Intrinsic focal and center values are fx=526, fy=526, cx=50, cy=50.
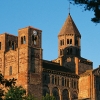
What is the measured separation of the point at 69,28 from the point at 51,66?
34.4 feet

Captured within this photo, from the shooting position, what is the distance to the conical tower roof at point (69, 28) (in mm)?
92750

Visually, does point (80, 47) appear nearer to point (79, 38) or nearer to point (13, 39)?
point (79, 38)

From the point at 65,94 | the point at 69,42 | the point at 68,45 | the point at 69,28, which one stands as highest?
the point at 69,28

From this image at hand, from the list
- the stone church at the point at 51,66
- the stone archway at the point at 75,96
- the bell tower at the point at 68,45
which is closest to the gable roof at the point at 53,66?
the stone church at the point at 51,66

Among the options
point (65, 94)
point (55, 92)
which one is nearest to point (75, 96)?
point (65, 94)

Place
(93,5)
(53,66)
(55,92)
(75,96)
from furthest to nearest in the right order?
(53,66) < (75,96) < (55,92) < (93,5)

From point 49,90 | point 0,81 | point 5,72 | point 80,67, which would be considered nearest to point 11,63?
point 5,72

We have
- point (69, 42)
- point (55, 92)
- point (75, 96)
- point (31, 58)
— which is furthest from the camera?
point (69, 42)

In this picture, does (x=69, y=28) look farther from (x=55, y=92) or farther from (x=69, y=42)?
(x=55, y=92)

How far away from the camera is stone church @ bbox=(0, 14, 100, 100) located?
3088 inches

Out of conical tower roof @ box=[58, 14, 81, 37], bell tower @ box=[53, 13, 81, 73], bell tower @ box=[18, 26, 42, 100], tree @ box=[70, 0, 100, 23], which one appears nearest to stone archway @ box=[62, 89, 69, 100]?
bell tower @ box=[53, 13, 81, 73]

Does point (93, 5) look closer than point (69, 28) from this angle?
Yes

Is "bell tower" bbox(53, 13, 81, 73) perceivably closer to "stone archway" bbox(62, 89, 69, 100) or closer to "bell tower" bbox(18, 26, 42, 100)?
"stone archway" bbox(62, 89, 69, 100)

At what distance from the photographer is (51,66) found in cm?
8562
